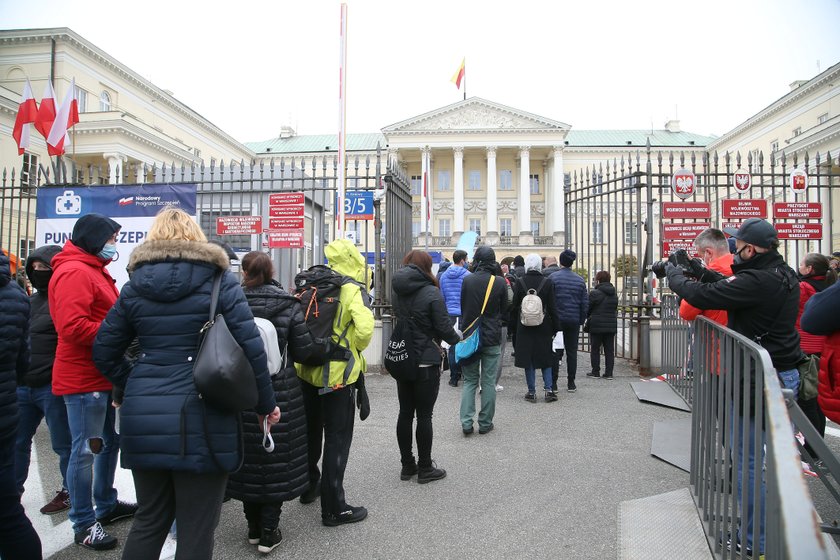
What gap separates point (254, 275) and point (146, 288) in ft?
3.75

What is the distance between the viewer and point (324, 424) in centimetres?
400

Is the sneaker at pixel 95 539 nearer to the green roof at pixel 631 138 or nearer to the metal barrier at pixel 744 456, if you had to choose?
the metal barrier at pixel 744 456

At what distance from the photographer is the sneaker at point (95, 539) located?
3486 millimetres

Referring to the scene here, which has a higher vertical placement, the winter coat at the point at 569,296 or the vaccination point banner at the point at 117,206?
the vaccination point banner at the point at 117,206

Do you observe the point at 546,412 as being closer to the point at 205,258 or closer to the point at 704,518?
the point at 704,518

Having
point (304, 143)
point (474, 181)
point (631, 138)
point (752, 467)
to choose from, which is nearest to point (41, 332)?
point (752, 467)

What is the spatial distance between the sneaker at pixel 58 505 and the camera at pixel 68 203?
5.48 meters

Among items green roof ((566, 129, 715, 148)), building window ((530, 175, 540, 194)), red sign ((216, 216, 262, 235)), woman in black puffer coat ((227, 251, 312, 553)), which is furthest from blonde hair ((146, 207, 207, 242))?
green roof ((566, 129, 715, 148))

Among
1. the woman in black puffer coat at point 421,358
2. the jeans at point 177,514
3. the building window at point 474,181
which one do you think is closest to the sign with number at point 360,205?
the woman in black puffer coat at point 421,358

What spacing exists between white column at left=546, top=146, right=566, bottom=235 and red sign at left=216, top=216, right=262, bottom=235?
4630cm

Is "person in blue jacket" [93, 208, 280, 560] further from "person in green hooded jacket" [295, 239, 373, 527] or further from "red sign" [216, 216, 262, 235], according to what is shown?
"red sign" [216, 216, 262, 235]

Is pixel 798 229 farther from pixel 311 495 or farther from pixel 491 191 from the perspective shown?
pixel 491 191

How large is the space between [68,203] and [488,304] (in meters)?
6.67

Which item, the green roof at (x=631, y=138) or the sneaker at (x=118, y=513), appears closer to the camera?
the sneaker at (x=118, y=513)
